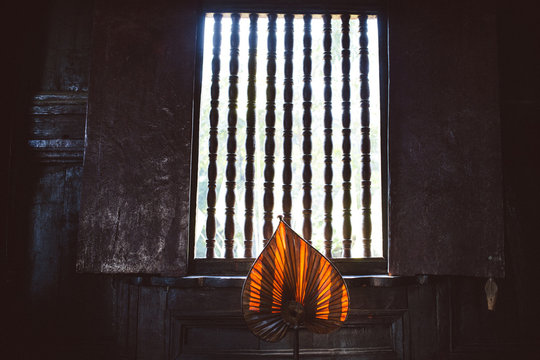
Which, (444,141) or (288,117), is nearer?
(444,141)

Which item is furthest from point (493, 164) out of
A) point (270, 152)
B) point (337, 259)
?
point (270, 152)

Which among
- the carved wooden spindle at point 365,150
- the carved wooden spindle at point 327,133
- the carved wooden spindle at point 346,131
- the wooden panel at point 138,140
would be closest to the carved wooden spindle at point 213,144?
the wooden panel at point 138,140

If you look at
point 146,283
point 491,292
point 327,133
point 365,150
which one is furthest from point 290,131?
point 491,292

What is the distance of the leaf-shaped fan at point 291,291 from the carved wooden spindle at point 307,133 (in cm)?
62

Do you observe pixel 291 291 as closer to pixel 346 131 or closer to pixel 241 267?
pixel 241 267

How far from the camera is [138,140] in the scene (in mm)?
2609

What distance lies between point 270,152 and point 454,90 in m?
1.26

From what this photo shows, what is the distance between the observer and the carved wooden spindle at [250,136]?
2670mm

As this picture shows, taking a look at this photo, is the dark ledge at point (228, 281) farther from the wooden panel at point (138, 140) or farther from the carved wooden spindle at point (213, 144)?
the carved wooden spindle at point (213, 144)

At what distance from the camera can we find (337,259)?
264cm

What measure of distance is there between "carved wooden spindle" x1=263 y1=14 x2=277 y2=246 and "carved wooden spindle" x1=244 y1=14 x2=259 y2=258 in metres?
0.09

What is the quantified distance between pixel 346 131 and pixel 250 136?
0.64 meters

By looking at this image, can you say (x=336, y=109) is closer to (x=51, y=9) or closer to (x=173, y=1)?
(x=173, y=1)

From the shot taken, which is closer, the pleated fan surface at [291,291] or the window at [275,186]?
the pleated fan surface at [291,291]
